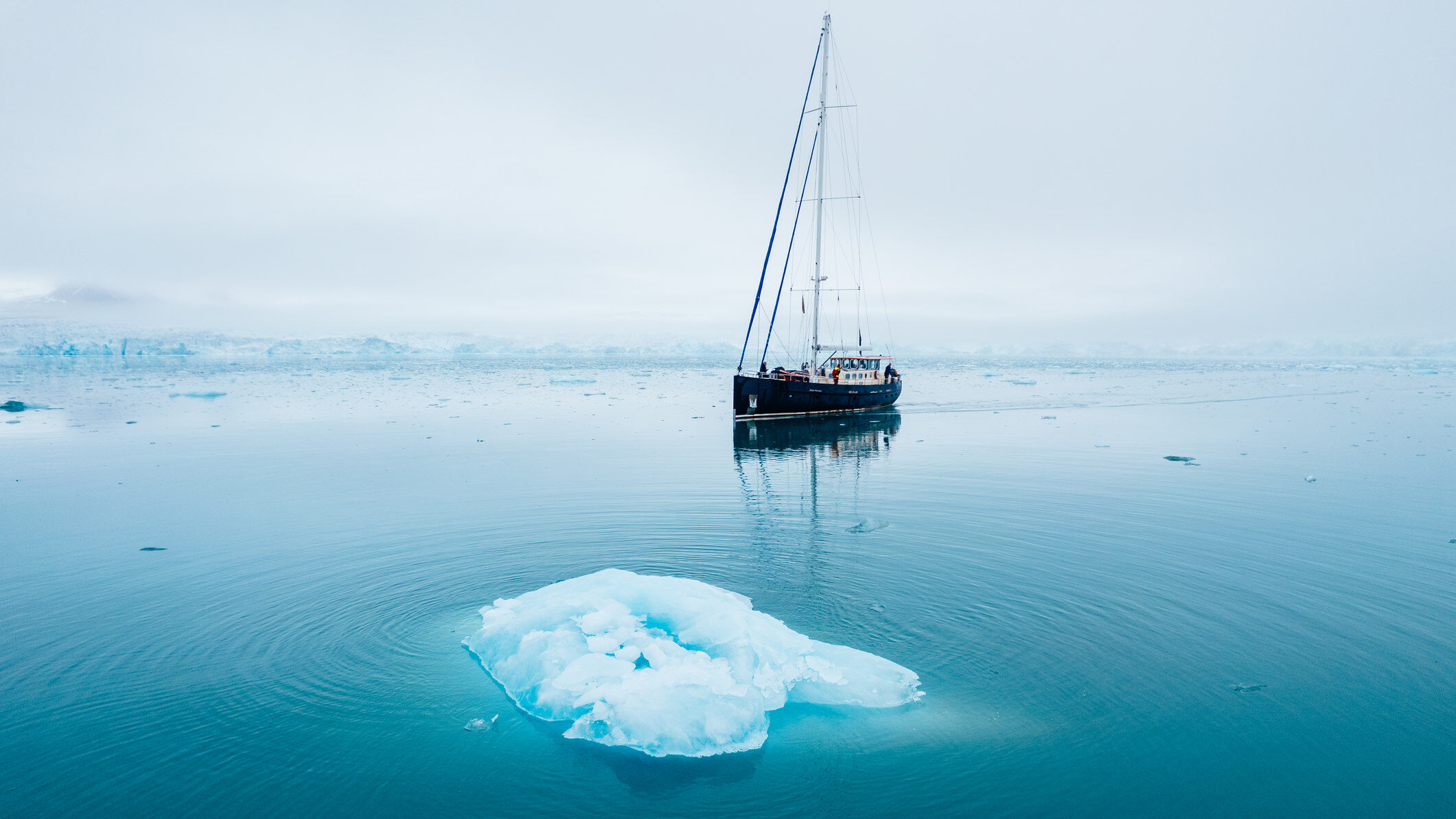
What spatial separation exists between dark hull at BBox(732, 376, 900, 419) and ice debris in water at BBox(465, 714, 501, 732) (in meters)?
28.7

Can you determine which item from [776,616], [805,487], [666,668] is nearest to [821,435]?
[805,487]

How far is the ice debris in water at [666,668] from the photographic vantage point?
7.36 metres

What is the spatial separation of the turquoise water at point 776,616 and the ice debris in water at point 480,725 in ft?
0.26

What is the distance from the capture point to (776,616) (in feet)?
34.8

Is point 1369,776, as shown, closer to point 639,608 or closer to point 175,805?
point 639,608

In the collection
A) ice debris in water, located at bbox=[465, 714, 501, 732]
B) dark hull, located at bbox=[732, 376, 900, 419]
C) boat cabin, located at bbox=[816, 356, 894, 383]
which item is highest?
boat cabin, located at bbox=[816, 356, 894, 383]

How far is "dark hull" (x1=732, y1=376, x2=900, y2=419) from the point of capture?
3753 cm

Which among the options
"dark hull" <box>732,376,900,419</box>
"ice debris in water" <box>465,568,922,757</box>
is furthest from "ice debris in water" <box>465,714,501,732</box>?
"dark hull" <box>732,376,900,419</box>

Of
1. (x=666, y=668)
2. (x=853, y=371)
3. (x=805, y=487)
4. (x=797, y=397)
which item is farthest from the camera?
(x=853, y=371)

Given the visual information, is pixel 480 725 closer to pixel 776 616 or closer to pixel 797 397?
pixel 776 616

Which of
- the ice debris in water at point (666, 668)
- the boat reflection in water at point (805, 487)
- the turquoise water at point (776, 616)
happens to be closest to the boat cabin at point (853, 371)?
the boat reflection in water at point (805, 487)

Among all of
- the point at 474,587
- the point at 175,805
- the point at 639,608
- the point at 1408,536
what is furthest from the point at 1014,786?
the point at 1408,536

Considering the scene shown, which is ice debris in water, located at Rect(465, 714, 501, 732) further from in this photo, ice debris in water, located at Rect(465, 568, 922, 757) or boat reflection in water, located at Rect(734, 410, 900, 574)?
boat reflection in water, located at Rect(734, 410, 900, 574)

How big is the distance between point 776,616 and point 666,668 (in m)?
2.97
